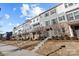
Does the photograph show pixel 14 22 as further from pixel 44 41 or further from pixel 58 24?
pixel 58 24

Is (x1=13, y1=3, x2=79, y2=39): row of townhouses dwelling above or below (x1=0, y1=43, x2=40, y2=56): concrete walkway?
above

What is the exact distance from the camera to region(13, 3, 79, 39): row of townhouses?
599 cm

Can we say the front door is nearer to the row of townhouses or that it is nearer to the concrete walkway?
the row of townhouses

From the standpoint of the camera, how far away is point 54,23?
244 inches

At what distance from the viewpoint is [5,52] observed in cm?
543

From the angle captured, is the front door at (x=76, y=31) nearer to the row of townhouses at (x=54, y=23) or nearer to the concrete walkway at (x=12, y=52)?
the row of townhouses at (x=54, y=23)

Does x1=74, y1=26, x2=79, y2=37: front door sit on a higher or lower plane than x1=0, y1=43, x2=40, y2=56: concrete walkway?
higher

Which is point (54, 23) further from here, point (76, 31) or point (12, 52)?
point (12, 52)

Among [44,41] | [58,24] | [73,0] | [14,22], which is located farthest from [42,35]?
[73,0]

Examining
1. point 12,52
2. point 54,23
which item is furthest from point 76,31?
point 12,52

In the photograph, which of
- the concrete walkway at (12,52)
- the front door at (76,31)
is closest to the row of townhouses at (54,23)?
the front door at (76,31)

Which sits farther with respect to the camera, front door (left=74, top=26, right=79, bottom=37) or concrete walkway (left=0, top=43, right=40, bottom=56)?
front door (left=74, top=26, right=79, bottom=37)

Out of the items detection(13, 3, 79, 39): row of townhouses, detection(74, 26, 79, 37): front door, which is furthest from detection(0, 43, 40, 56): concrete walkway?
detection(74, 26, 79, 37): front door

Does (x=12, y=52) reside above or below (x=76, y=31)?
below
